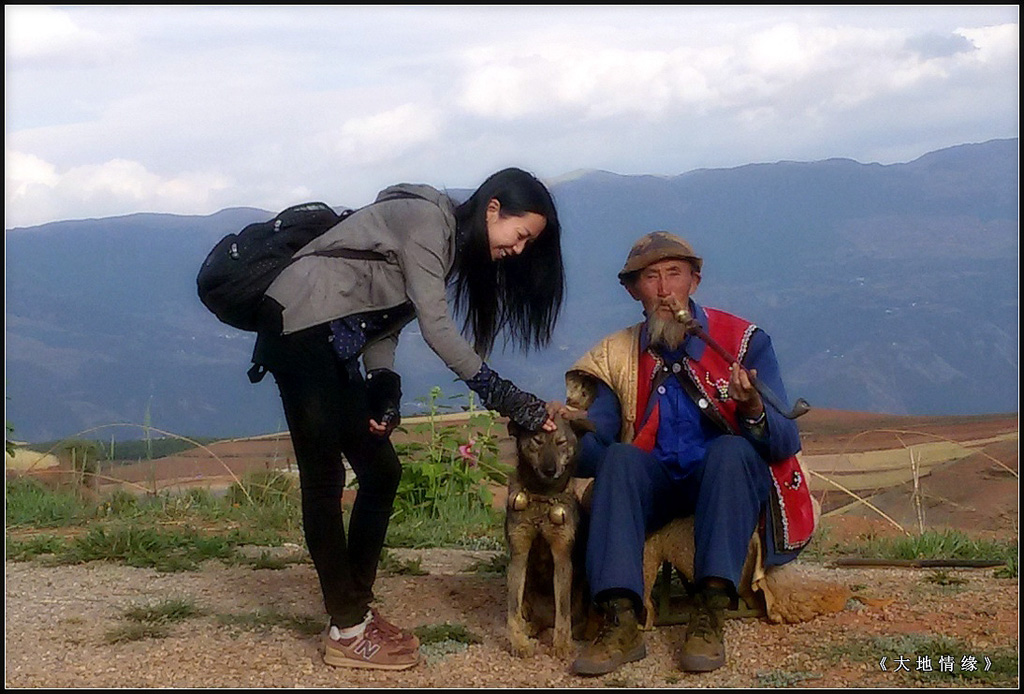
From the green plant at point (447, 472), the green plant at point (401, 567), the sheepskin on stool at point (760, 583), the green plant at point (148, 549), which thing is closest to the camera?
the sheepskin on stool at point (760, 583)

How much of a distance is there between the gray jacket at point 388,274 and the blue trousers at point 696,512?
0.88 meters

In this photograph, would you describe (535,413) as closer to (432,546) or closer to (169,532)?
(432,546)

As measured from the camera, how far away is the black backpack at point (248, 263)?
4316mm

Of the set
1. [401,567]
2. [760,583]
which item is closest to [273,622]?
[401,567]

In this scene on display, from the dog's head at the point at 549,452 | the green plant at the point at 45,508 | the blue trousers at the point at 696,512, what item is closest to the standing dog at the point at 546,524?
the dog's head at the point at 549,452

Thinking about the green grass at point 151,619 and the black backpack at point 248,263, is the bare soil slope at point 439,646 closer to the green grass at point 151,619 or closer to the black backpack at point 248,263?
the green grass at point 151,619

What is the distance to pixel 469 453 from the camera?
7.91 m

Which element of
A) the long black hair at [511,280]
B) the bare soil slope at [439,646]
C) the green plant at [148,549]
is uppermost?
the long black hair at [511,280]

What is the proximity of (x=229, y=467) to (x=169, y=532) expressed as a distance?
1459 mm

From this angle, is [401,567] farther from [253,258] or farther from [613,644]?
[253,258]

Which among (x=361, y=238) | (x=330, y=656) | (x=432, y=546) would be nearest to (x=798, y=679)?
(x=330, y=656)

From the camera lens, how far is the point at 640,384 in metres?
5.20

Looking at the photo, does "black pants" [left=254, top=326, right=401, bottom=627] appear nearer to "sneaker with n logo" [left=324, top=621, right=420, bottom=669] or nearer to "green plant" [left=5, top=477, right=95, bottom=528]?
"sneaker with n logo" [left=324, top=621, right=420, bottom=669]

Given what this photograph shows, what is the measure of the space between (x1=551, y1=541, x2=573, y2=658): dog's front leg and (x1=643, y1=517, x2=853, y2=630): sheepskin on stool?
0.44 metres
